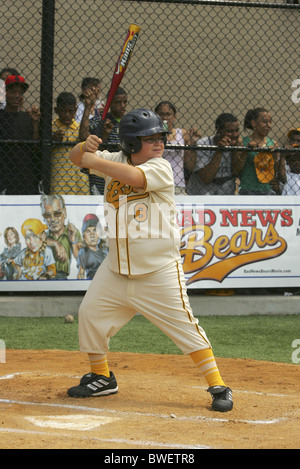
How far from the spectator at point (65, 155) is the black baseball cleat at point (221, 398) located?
4138 mm

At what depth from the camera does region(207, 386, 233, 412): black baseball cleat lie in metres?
4.11

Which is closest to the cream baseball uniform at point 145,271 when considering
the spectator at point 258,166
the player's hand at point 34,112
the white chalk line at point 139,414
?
the white chalk line at point 139,414

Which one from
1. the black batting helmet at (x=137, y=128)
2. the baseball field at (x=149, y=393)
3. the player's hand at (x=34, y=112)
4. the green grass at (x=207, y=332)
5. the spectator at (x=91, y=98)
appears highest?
the spectator at (x=91, y=98)

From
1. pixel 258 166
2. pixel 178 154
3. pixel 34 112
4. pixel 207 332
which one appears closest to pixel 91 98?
pixel 34 112

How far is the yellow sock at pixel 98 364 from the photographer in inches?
180

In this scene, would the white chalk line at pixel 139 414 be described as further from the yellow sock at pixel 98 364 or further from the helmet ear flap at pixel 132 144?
the helmet ear flap at pixel 132 144

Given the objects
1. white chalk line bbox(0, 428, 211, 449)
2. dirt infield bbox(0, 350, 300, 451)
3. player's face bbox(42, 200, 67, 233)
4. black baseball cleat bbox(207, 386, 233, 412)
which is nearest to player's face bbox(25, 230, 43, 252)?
player's face bbox(42, 200, 67, 233)

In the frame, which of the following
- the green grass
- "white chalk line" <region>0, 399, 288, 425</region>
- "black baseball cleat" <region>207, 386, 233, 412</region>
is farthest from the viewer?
the green grass

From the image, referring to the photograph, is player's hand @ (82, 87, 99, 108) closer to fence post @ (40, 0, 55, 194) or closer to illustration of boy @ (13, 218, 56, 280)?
fence post @ (40, 0, 55, 194)

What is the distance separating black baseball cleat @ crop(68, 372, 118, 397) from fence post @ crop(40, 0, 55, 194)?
12.0ft

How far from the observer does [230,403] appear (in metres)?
4.14
